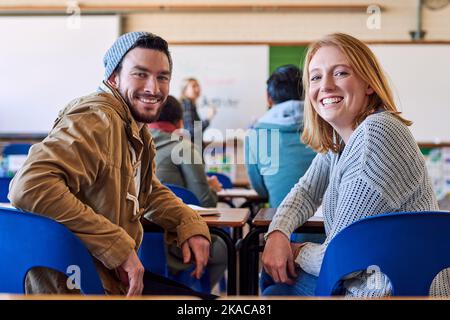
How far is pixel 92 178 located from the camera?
42.8 inches

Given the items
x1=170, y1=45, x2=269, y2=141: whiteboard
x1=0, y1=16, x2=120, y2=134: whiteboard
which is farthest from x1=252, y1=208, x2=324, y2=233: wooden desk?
x1=0, y1=16, x2=120, y2=134: whiteboard

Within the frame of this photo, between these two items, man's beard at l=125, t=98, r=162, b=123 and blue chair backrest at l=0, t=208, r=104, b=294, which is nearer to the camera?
blue chair backrest at l=0, t=208, r=104, b=294

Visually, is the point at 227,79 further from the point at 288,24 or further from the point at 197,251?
the point at 197,251

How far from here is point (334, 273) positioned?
1.03 meters

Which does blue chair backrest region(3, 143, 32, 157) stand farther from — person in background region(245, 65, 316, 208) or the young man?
the young man

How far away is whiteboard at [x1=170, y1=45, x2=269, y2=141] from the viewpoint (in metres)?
4.43

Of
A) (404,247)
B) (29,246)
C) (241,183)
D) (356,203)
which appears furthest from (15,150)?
(404,247)

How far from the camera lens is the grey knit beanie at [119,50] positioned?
1267 millimetres

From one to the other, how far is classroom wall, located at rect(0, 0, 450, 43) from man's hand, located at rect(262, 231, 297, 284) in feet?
10.7

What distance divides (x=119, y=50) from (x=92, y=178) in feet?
1.16

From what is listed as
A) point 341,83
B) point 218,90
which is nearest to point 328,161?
point 341,83

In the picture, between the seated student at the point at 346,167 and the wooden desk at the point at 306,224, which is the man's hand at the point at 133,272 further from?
the wooden desk at the point at 306,224
